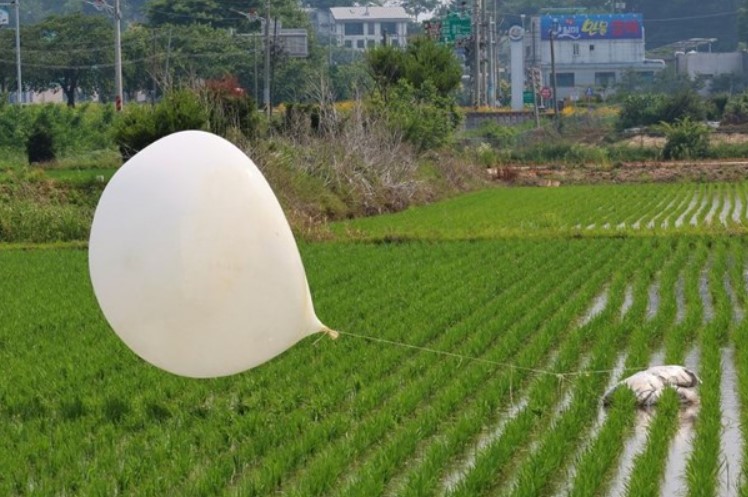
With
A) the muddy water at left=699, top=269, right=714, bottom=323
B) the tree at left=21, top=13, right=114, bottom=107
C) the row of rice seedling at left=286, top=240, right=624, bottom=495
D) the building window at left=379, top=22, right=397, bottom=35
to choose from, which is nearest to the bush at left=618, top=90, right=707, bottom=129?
the tree at left=21, top=13, right=114, bottom=107

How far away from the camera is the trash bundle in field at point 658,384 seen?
8531 mm

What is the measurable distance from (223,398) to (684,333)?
4.32 meters

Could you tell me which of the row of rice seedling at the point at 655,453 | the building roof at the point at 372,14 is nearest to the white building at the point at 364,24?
the building roof at the point at 372,14

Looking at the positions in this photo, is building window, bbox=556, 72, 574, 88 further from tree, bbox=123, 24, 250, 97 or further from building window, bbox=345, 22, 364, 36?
tree, bbox=123, 24, 250, 97

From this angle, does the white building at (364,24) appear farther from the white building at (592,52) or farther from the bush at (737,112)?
the bush at (737,112)

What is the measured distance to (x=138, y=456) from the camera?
716 cm

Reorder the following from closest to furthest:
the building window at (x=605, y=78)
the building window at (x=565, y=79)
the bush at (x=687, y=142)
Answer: the bush at (x=687, y=142), the building window at (x=605, y=78), the building window at (x=565, y=79)

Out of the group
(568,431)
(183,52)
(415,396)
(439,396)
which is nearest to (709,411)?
(568,431)

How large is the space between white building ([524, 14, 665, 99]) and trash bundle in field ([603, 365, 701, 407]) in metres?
93.7

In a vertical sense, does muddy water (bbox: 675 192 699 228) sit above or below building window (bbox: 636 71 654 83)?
below

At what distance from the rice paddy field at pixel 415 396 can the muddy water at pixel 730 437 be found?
0.07 ft

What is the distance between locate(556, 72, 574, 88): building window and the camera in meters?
107

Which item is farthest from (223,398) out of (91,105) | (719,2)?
(719,2)

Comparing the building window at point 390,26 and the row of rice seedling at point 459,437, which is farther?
the building window at point 390,26
